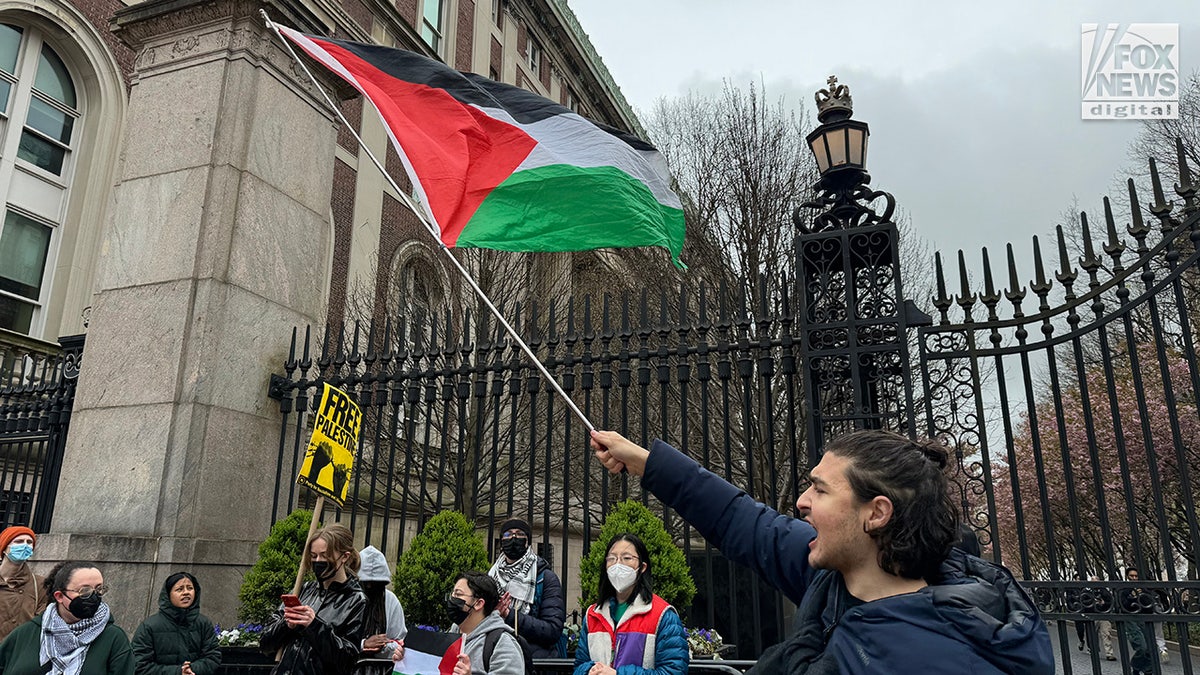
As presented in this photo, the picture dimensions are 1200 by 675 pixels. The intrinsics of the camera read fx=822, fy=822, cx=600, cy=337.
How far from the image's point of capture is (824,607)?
175 centimetres

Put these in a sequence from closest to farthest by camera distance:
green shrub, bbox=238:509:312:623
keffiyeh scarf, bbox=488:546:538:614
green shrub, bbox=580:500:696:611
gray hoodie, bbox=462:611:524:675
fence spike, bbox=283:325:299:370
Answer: gray hoodie, bbox=462:611:524:675 < keffiyeh scarf, bbox=488:546:538:614 < green shrub, bbox=580:500:696:611 < green shrub, bbox=238:509:312:623 < fence spike, bbox=283:325:299:370

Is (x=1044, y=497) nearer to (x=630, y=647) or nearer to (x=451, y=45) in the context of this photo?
(x=630, y=647)

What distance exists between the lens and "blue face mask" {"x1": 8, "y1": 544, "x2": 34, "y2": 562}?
6.07 metres

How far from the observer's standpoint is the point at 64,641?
16.3ft

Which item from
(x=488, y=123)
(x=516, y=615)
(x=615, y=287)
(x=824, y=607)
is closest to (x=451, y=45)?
(x=615, y=287)

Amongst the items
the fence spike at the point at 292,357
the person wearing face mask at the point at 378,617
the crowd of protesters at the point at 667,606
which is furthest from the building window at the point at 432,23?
the person wearing face mask at the point at 378,617

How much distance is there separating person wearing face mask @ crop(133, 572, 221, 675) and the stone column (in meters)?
0.87

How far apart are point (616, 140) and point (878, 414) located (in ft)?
8.32

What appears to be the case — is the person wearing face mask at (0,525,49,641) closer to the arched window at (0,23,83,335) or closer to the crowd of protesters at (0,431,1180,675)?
the crowd of protesters at (0,431,1180,675)

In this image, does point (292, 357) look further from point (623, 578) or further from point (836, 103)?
point (836, 103)

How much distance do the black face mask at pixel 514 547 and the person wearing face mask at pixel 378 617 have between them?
1.07 meters

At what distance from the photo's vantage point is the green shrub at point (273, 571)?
→ 6137 mm

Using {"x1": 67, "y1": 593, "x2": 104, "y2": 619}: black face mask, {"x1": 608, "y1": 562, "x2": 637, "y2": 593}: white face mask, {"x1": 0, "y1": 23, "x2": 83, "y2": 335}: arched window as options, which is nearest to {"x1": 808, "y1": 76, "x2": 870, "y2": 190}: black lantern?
{"x1": 608, "y1": 562, "x2": 637, "y2": 593}: white face mask

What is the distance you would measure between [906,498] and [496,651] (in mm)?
3456
